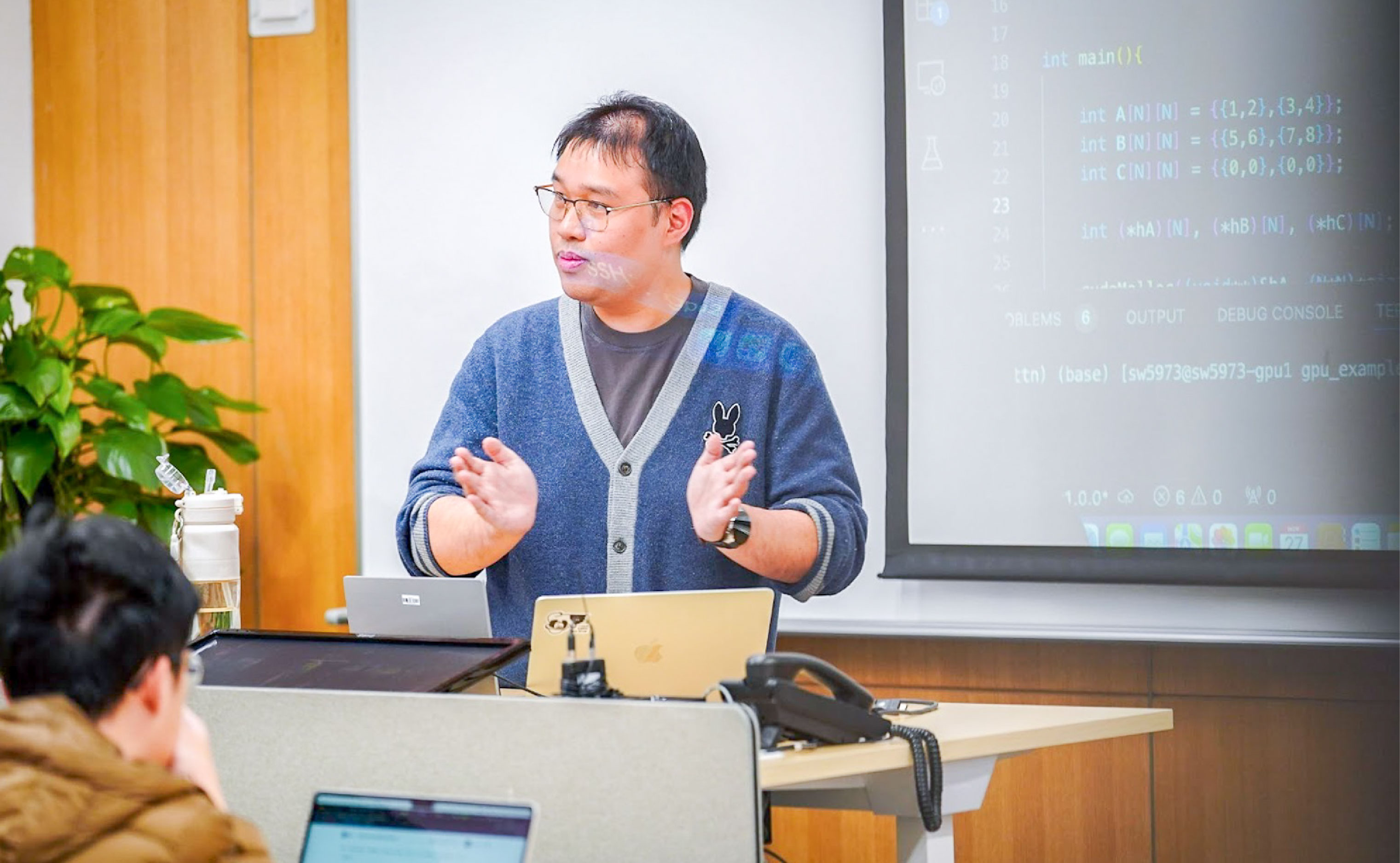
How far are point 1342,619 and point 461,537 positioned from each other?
191cm

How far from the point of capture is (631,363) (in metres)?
2.98

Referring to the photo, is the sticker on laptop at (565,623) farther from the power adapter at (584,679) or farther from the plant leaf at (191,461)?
the plant leaf at (191,461)

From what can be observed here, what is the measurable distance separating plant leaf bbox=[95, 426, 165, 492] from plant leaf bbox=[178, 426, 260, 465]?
0.22m

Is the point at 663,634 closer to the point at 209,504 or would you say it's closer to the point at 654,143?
the point at 209,504

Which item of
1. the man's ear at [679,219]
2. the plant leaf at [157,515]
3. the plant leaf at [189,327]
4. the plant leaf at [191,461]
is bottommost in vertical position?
the plant leaf at [157,515]

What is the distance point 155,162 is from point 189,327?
69 centimetres

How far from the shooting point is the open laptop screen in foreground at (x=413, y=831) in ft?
3.49

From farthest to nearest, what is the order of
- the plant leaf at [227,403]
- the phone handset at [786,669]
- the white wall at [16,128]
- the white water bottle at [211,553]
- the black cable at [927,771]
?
the white wall at [16,128], the plant leaf at [227,403], the white water bottle at [211,553], the black cable at [927,771], the phone handset at [786,669]

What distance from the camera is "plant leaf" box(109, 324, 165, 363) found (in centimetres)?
320

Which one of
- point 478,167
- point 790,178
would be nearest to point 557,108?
point 478,167

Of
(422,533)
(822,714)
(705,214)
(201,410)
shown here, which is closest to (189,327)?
(201,410)

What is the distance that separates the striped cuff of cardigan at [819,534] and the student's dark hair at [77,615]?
1897 mm

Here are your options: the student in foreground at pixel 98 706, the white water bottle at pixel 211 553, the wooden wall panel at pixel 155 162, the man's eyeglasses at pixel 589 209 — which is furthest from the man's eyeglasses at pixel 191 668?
the wooden wall panel at pixel 155 162

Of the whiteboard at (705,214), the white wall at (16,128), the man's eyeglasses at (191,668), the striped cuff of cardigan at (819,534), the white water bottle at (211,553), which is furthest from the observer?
the white wall at (16,128)
